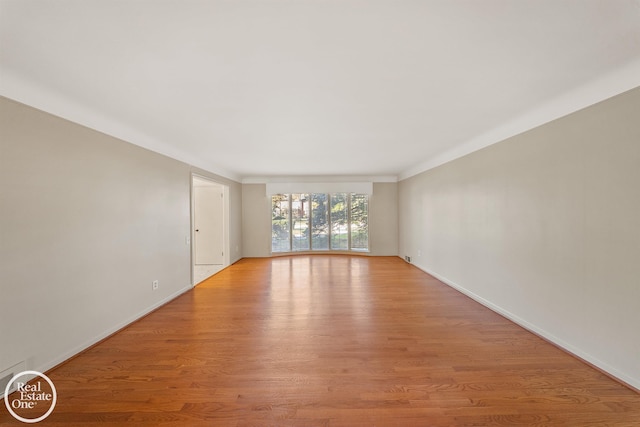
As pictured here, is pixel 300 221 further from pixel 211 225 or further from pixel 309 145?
pixel 309 145

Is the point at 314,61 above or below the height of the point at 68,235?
above

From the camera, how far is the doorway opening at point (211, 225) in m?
5.91

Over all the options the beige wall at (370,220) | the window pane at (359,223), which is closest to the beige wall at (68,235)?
the beige wall at (370,220)

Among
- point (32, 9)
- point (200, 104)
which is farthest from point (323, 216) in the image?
point (32, 9)

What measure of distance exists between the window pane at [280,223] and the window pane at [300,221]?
20 centimetres

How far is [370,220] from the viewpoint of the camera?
7.01 m

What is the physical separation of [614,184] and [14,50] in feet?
13.8

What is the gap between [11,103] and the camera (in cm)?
178

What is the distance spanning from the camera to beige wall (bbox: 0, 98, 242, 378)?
5.82ft

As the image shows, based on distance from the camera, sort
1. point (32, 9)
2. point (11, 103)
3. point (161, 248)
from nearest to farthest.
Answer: point (32, 9)
point (11, 103)
point (161, 248)

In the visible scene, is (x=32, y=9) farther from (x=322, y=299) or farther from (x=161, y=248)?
(x=322, y=299)

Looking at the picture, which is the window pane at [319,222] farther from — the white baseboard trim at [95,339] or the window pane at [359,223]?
the white baseboard trim at [95,339]

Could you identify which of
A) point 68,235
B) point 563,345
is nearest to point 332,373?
point 563,345

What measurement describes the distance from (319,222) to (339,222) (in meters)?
0.61
